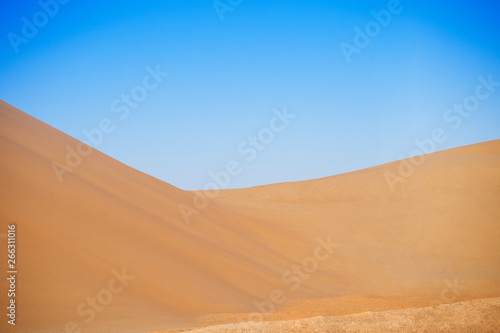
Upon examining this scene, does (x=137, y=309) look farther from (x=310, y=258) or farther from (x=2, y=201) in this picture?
(x=310, y=258)

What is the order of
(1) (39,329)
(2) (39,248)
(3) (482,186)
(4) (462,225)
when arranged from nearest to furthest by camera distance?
(1) (39,329) < (2) (39,248) < (4) (462,225) < (3) (482,186)

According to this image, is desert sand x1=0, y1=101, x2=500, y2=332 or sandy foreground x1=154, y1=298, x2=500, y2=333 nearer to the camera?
sandy foreground x1=154, y1=298, x2=500, y2=333

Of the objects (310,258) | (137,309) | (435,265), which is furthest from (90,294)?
(435,265)

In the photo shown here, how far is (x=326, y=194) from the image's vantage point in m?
35.5

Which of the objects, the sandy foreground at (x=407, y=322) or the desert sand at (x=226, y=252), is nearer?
the sandy foreground at (x=407, y=322)

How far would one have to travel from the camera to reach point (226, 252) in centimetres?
1658

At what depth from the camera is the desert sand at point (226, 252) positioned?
9.56 meters

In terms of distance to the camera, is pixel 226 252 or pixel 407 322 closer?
pixel 407 322

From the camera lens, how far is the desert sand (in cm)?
956

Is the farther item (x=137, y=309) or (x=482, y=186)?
(x=482, y=186)

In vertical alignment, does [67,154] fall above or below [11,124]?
below

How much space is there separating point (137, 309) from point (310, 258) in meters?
11.7

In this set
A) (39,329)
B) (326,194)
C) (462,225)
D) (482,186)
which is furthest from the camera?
(326,194)

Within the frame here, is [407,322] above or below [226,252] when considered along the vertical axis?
below
